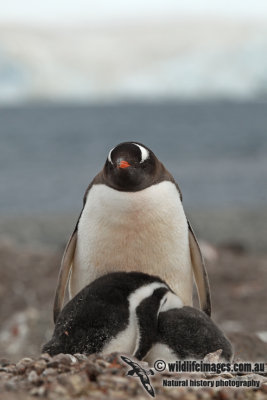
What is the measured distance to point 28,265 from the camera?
34.3 feet

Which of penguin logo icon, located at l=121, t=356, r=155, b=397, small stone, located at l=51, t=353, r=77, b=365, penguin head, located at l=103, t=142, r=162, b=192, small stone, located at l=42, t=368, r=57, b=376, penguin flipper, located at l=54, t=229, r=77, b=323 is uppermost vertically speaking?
penguin head, located at l=103, t=142, r=162, b=192

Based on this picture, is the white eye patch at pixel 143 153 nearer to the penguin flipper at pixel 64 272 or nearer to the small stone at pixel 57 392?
the penguin flipper at pixel 64 272

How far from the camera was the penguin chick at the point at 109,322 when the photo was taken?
157 inches

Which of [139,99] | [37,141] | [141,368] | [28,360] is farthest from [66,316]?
[139,99]

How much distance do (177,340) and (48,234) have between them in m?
11.9

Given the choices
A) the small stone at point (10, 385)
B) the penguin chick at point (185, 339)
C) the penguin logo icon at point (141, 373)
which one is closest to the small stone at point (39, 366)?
the small stone at point (10, 385)

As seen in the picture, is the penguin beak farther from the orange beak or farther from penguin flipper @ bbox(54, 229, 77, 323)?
penguin flipper @ bbox(54, 229, 77, 323)

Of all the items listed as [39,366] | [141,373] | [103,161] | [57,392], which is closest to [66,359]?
[39,366]

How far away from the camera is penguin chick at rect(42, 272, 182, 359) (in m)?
3.99

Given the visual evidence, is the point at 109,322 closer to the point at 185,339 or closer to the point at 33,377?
the point at 185,339

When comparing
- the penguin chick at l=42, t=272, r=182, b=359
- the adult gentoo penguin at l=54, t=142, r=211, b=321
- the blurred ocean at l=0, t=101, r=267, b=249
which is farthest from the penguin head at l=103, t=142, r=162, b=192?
the blurred ocean at l=0, t=101, r=267, b=249

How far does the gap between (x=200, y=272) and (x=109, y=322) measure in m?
1.60

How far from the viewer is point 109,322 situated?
400 centimetres

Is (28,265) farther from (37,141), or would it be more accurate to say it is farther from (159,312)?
(37,141)
